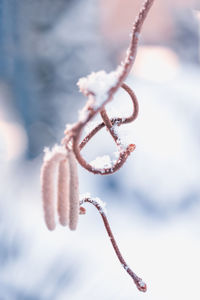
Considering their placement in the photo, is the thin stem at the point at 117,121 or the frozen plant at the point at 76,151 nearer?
the frozen plant at the point at 76,151

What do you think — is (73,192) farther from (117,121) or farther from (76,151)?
(117,121)

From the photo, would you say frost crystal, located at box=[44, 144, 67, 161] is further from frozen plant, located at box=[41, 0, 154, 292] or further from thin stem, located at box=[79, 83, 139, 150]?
thin stem, located at box=[79, 83, 139, 150]

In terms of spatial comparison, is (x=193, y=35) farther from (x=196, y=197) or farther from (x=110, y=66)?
(x=196, y=197)

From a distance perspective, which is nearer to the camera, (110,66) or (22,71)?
(110,66)

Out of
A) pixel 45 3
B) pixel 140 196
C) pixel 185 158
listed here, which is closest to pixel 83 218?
pixel 140 196

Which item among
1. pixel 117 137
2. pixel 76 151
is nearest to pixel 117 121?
pixel 117 137

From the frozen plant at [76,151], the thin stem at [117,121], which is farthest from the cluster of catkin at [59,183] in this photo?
the thin stem at [117,121]

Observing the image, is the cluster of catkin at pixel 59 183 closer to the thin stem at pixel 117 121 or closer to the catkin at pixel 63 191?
the catkin at pixel 63 191

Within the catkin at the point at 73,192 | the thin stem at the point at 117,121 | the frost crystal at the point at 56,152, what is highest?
the thin stem at the point at 117,121

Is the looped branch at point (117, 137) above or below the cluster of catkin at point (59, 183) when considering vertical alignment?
above
